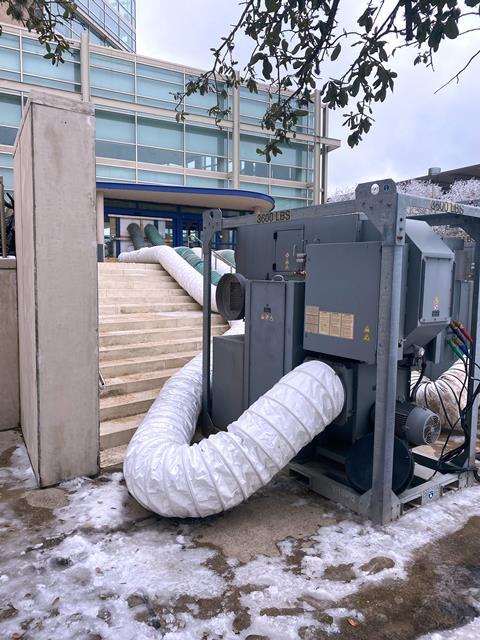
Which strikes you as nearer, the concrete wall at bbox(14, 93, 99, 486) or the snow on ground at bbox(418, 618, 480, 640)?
the snow on ground at bbox(418, 618, 480, 640)

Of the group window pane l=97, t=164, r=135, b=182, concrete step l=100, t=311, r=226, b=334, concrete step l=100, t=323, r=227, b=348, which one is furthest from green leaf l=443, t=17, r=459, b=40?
window pane l=97, t=164, r=135, b=182

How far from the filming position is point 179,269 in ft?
27.1

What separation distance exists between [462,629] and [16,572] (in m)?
2.10

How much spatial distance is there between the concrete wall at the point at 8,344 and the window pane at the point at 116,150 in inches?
587

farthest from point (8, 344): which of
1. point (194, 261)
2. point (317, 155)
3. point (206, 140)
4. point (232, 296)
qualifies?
point (317, 155)

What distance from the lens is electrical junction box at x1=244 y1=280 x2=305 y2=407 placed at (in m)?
3.41

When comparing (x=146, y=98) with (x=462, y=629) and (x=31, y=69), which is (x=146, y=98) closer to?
(x=31, y=69)

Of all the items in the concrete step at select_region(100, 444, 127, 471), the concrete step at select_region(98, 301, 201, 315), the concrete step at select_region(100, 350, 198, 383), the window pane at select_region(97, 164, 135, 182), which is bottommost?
the concrete step at select_region(100, 444, 127, 471)

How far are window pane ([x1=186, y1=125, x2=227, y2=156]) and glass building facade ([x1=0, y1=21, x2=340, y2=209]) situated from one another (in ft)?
0.13

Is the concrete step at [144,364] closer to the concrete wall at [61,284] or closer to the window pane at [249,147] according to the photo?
the concrete wall at [61,284]

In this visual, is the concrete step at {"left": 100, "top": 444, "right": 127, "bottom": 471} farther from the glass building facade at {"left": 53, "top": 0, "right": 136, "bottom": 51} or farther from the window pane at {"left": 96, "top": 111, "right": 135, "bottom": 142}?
the glass building facade at {"left": 53, "top": 0, "right": 136, "bottom": 51}

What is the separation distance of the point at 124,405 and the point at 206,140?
18.0m

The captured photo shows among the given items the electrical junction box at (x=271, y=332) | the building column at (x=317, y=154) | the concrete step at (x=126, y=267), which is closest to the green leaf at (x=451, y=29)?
the electrical junction box at (x=271, y=332)

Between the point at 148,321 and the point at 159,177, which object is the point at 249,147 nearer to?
the point at 159,177
